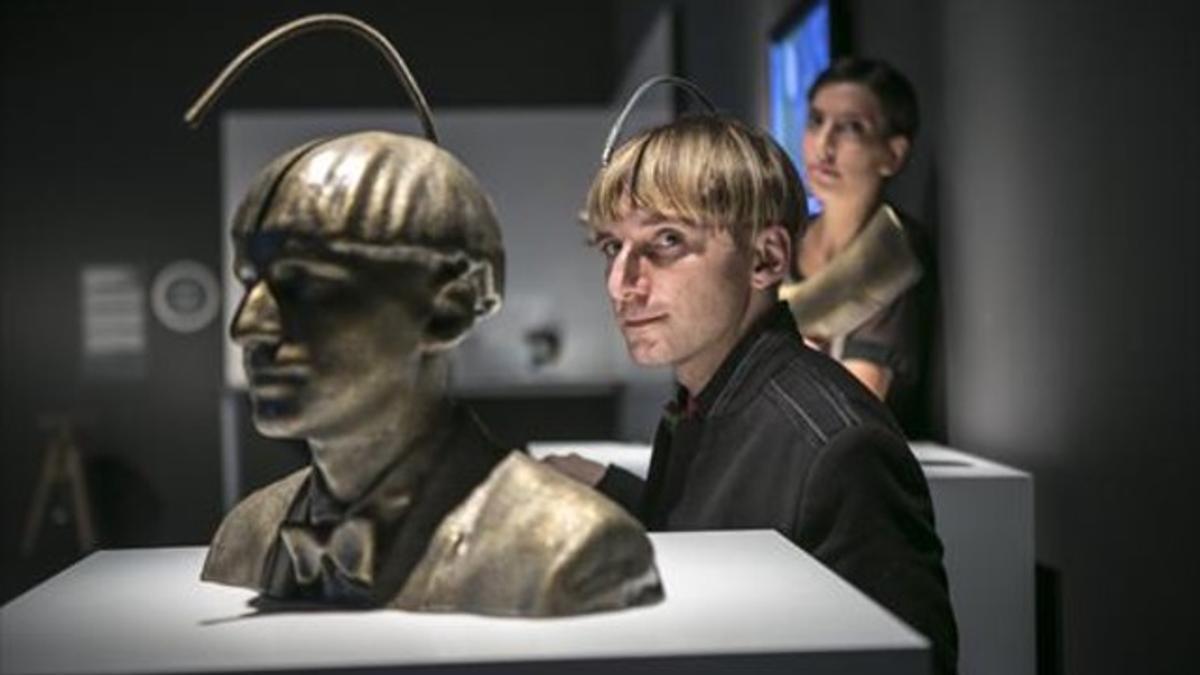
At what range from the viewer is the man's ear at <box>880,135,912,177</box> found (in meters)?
3.48

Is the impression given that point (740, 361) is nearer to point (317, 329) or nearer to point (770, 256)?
point (770, 256)

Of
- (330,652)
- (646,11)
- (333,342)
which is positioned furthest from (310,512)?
(646,11)

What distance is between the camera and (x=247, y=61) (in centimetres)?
180

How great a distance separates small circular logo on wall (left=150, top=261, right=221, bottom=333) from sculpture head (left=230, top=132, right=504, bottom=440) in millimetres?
5864

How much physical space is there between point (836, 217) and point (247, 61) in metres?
1.90

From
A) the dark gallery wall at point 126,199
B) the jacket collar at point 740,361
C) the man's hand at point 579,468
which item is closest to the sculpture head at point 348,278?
the jacket collar at point 740,361

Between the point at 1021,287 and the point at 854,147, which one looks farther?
the point at 854,147

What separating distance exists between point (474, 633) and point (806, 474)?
25.2 inches

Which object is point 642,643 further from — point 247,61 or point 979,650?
point 979,650

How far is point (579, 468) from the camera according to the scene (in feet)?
8.84

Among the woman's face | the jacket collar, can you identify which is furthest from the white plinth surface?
the woman's face

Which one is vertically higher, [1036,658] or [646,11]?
[646,11]

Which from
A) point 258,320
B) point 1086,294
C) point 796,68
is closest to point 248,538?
point 258,320

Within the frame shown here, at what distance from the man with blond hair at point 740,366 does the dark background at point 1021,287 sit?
0.55 m
